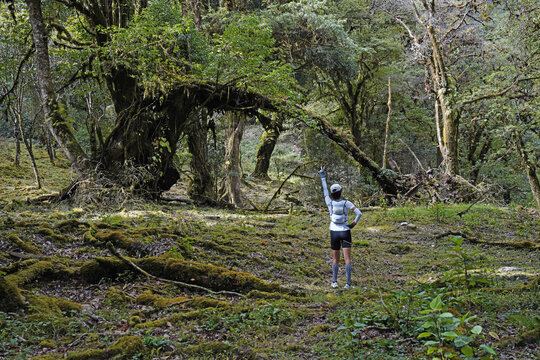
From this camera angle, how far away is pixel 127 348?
3.43m

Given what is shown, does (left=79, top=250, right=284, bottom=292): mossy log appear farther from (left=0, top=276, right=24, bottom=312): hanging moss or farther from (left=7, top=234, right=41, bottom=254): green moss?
(left=0, top=276, right=24, bottom=312): hanging moss

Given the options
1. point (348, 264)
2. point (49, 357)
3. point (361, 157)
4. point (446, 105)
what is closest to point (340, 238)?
point (348, 264)

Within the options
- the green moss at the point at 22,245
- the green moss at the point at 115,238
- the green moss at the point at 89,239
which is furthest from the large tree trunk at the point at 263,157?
the green moss at the point at 22,245

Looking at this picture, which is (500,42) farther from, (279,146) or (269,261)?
(279,146)

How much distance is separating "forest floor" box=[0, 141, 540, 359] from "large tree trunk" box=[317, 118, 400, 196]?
5.70 meters

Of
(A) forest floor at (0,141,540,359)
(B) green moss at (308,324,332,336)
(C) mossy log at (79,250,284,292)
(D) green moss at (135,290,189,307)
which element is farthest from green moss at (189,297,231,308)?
(B) green moss at (308,324,332,336)

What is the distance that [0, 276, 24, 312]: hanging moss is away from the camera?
4.09 meters

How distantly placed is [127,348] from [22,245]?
11.4ft

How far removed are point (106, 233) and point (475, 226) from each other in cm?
980

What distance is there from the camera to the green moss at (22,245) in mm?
5832

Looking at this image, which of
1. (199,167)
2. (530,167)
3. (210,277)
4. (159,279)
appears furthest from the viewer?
(530,167)

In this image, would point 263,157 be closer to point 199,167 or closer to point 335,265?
point 199,167

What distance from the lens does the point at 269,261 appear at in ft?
25.7

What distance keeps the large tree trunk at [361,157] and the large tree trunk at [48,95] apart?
8.62 meters
